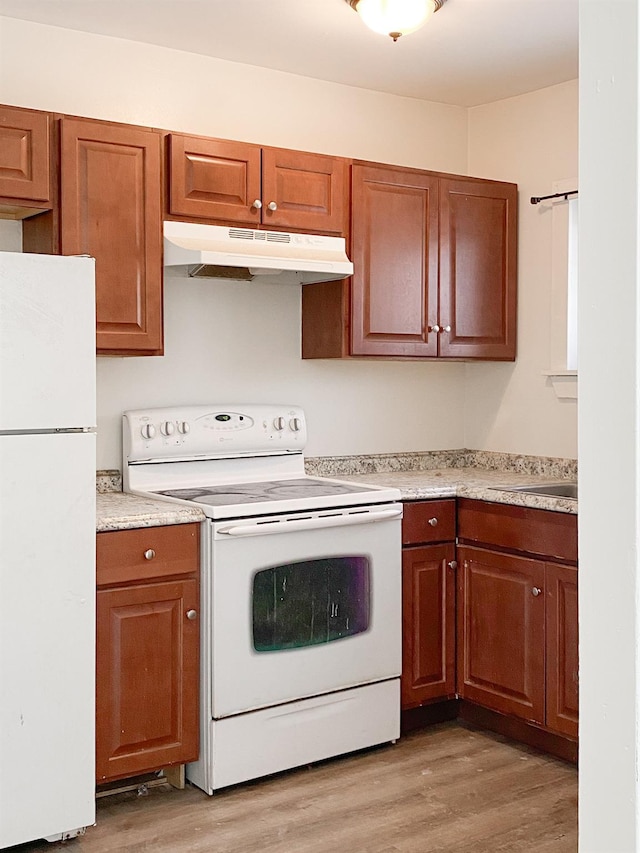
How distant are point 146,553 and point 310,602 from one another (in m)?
0.60

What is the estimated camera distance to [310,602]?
314 cm

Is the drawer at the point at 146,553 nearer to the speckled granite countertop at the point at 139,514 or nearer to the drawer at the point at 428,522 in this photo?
the speckled granite countertop at the point at 139,514

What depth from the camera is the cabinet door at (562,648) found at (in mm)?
3121

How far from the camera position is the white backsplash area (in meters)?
3.45

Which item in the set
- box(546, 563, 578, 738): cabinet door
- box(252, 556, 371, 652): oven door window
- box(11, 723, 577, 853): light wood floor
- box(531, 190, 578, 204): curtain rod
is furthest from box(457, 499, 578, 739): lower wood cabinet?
box(531, 190, 578, 204): curtain rod

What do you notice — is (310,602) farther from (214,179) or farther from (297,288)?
(214,179)

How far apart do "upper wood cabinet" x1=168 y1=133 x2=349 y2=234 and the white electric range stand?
2.39 feet

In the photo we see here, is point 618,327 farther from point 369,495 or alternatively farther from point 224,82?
point 224,82

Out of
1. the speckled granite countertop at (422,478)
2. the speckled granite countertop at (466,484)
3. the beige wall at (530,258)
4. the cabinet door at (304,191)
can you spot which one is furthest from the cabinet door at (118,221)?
the beige wall at (530,258)

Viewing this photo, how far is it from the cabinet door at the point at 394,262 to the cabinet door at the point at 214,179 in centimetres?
43

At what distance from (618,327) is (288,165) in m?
A: 2.54

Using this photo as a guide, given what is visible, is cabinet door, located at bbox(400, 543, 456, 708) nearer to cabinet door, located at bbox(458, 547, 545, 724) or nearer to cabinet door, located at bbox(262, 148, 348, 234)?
cabinet door, located at bbox(458, 547, 545, 724)

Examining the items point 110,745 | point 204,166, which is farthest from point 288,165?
point 110,745

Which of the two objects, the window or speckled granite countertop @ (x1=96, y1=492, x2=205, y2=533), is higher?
the window
